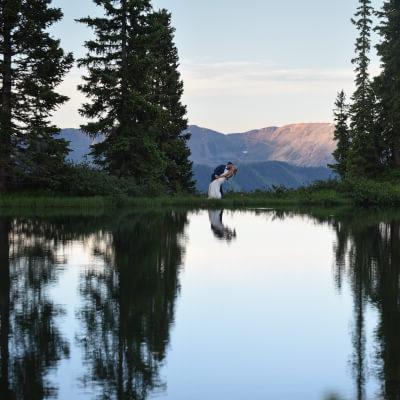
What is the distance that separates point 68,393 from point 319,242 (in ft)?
51.6

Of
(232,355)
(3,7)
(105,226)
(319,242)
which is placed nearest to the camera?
(232,355)

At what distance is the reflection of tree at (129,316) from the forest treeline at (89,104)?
20.8m

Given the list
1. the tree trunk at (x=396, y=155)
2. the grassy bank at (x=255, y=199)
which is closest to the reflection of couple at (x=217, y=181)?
the grassy bank at (x=255, y=199)

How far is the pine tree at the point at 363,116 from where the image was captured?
208 feet

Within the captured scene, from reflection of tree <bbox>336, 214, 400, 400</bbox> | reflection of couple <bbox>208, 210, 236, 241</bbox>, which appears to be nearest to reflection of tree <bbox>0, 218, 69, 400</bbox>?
reflection of tree <bbox>336, 214, 400, 400</bbox>

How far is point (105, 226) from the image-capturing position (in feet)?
85.4

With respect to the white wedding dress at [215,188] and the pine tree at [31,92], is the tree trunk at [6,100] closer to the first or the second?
the pine tree at [31,92]

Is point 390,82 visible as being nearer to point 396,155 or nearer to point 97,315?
point 396,155

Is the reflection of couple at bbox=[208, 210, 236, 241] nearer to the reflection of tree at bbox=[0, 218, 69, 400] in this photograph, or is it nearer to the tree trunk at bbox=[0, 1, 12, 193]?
the reflection of tree at bbox=[0, 218, 69, 400]

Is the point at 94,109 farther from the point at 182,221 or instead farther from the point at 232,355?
the point at 232,355

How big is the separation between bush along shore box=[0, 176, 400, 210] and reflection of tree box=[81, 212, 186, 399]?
19.0 metres

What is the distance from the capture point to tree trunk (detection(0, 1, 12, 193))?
3722 cm

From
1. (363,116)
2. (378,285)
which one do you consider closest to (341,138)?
(363,116)

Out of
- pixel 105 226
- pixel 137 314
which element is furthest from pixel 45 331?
pixel 105 226
